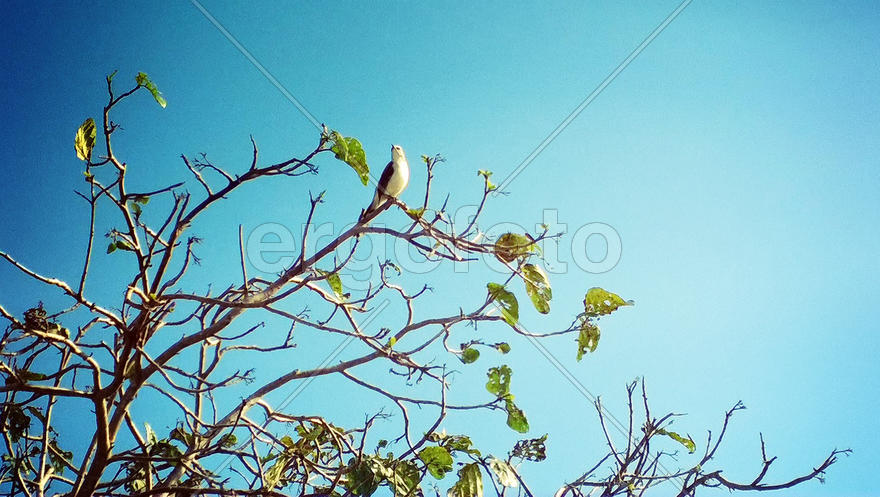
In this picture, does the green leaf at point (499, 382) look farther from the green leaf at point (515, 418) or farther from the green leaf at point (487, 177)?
the green leaf at point (487, 177)

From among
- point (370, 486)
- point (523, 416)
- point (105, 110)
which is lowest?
point (370, 486)

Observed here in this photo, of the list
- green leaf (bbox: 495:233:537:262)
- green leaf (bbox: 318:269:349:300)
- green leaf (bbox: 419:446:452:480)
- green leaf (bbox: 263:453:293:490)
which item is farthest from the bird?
green leaf (bbox: 419:446:452:480)

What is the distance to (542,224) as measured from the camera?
1861mm

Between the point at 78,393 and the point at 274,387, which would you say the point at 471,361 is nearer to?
the point at 274,387

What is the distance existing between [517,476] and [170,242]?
1.30 meters

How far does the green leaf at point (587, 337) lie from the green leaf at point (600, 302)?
4 cm

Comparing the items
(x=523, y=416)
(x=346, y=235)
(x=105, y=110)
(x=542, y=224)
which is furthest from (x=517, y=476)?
(x=105, y=110)

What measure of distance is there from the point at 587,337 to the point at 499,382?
0.34 metres

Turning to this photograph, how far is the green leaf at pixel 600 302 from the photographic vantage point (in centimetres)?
190

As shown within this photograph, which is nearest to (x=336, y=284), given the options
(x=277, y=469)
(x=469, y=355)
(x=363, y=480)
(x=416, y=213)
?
(x=416, y=213)

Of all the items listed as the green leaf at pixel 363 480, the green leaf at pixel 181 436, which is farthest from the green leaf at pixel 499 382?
the green leaf at pixel 181 436

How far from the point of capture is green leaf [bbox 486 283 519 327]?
1870 millimetres

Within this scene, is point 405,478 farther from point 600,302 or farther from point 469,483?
point 600,302

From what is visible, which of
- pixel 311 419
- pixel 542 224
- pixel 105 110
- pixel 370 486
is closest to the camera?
pixel 105 110
